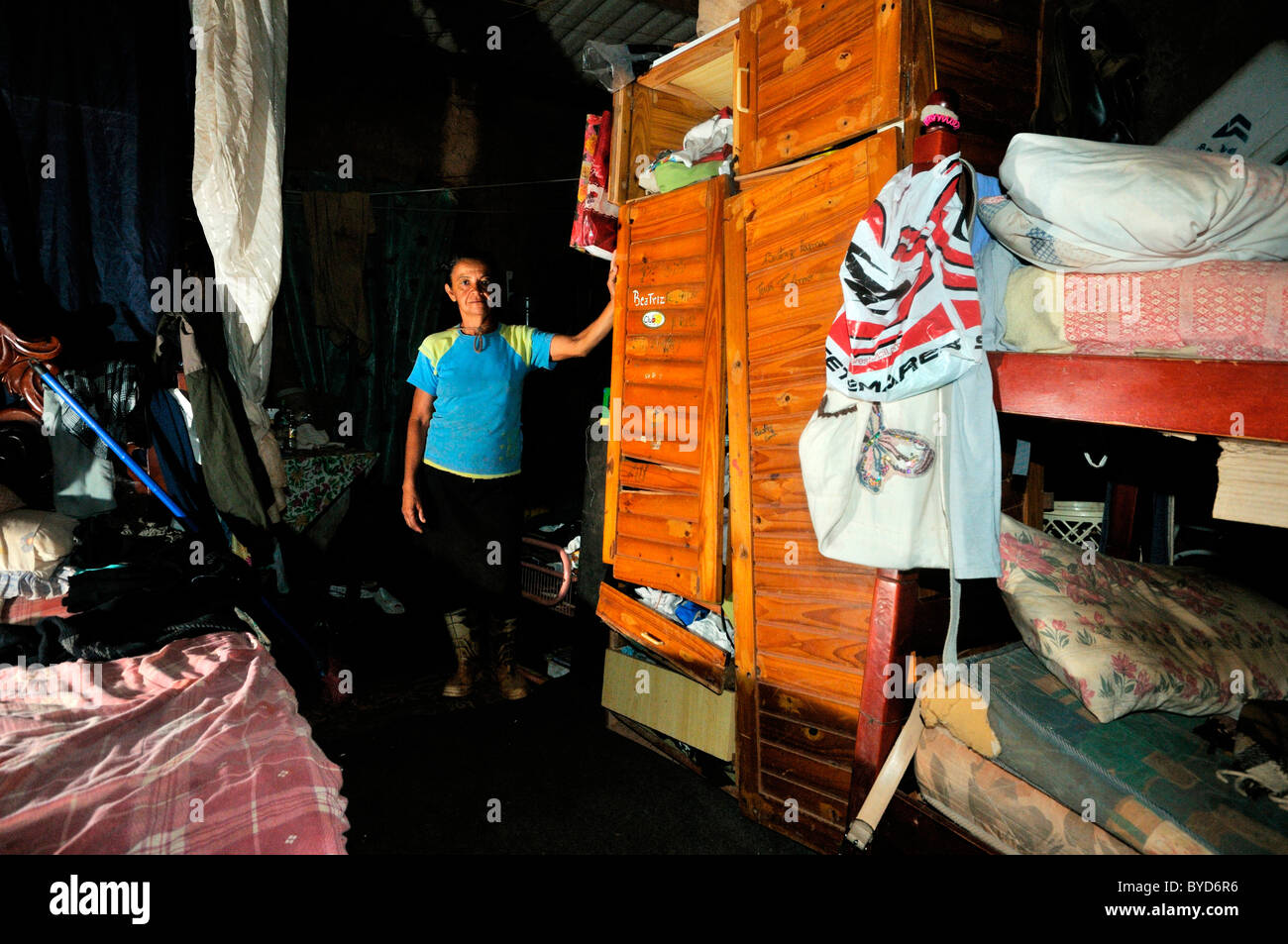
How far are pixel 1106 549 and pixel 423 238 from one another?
5.54 metres

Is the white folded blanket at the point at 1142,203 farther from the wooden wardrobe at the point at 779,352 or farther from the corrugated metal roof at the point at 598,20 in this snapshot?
the corrugated metal roof at the point at 598,20

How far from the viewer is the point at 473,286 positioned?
375cm

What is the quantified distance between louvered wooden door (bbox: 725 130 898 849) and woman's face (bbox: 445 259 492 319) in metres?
1.47

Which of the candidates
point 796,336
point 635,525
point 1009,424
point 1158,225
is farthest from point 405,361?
point 1158,225

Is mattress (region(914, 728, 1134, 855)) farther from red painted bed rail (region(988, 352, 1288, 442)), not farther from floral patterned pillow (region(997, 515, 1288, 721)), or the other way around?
red painted bed rail (region(988, 352, 1288, 442))

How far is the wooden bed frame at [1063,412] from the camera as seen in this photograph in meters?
1.49

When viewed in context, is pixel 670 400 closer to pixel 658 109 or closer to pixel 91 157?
pixel 658 109

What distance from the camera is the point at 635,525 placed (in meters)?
3.40

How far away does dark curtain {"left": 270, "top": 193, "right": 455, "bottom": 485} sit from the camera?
561 cm

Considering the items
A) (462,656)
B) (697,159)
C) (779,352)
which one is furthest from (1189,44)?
(462,656)

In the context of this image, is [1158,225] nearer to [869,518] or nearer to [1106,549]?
[869,518]
